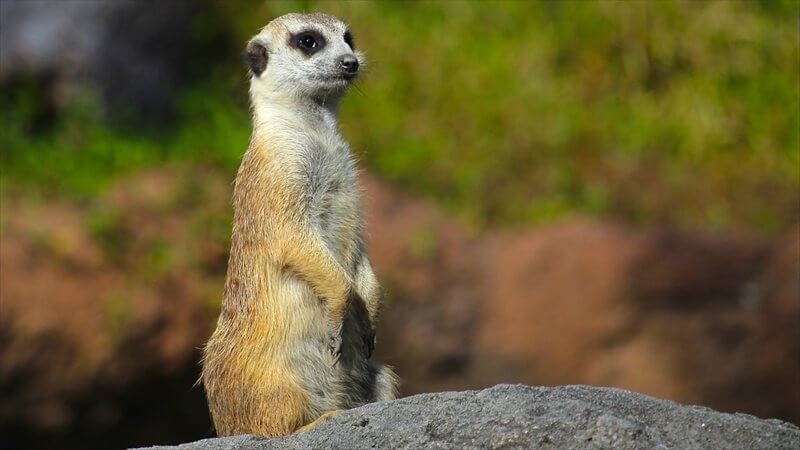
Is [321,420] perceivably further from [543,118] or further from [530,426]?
[543,118]

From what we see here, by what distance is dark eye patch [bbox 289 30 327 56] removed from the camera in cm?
429

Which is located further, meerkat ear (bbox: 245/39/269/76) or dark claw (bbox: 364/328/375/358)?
meerkat ear (bbox: 245/39/269/76)

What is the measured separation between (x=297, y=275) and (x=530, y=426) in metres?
1.16

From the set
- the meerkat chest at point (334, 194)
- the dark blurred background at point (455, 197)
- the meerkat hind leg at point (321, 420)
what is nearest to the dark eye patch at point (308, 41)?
the meerkat chest at point (334, 194)

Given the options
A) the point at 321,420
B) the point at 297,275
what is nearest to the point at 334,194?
the point at 297,275

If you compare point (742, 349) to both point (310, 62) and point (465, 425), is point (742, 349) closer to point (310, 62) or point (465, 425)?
point (310, 62)

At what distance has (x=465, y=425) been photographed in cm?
311

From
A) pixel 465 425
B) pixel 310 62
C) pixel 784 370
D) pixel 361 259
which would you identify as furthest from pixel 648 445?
pixel 784 370

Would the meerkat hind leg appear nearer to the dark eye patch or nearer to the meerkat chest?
the meerkat chest

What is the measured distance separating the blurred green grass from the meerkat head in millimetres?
3174

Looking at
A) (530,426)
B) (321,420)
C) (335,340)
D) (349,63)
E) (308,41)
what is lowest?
(530,426)

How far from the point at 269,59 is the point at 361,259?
0.78 metres

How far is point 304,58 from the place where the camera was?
426 centimetres

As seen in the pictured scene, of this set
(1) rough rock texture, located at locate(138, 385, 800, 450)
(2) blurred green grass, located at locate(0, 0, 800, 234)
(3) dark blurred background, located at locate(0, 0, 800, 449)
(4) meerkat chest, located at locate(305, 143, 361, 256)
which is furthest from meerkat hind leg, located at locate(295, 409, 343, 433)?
(2) blurred green grass, located at locate(0, 0, 800, 234)
